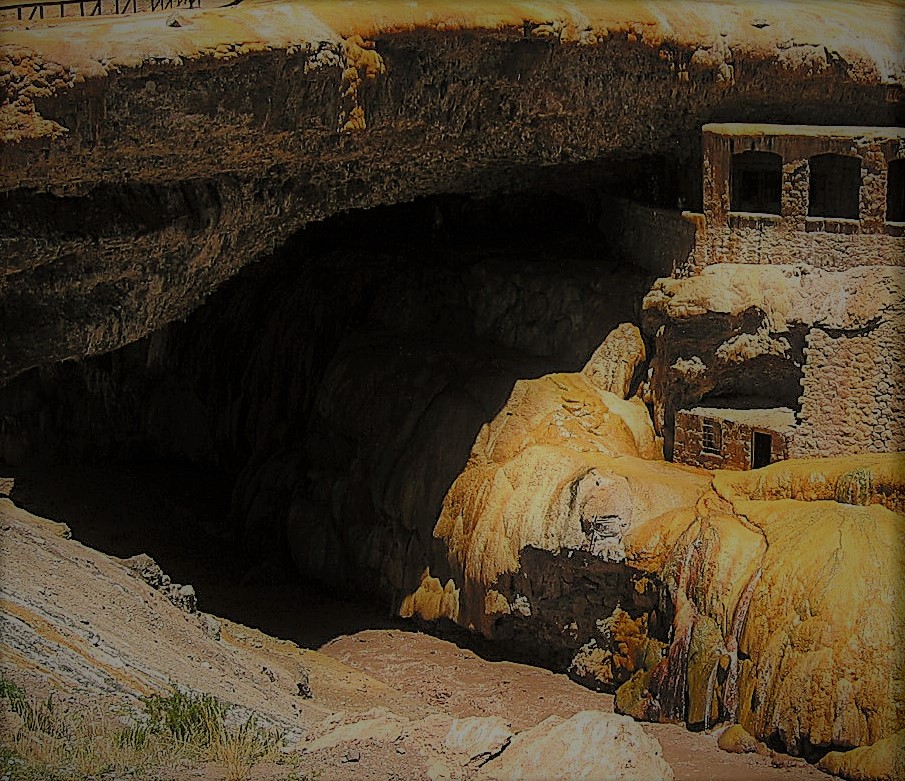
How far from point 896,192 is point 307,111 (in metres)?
10.6

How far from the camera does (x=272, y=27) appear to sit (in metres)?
19.8

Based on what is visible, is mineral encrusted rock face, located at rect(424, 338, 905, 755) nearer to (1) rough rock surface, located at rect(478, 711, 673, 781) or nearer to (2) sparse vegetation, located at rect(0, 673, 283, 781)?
(1) rough rock surface, located at rect(478, 711, 673, 781)

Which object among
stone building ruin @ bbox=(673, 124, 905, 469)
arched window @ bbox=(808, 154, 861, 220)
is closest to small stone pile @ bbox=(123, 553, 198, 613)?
stone building ruin @ bbox=(673, 124, 905, 469)

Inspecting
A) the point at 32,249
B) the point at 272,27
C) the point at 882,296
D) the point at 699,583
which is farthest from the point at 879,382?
the point at 32,249

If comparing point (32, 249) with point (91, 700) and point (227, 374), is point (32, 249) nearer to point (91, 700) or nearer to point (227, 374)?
point (91, 700)

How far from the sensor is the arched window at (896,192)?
26.0 meters

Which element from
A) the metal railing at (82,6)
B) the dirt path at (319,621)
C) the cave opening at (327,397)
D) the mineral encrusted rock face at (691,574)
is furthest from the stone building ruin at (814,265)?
the metal railing at (82,6)


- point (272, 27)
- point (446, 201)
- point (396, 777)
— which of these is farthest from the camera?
point (446, 201)

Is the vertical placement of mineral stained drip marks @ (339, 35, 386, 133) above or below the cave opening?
above

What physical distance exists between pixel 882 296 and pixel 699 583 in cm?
525

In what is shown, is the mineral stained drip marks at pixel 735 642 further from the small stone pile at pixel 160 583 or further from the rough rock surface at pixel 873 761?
the small stone pile at pixel 160 583

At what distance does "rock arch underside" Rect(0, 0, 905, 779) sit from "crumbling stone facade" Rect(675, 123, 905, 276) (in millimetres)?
55

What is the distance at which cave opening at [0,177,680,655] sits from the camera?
26641 millimetres

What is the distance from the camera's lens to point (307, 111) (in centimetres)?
2078
